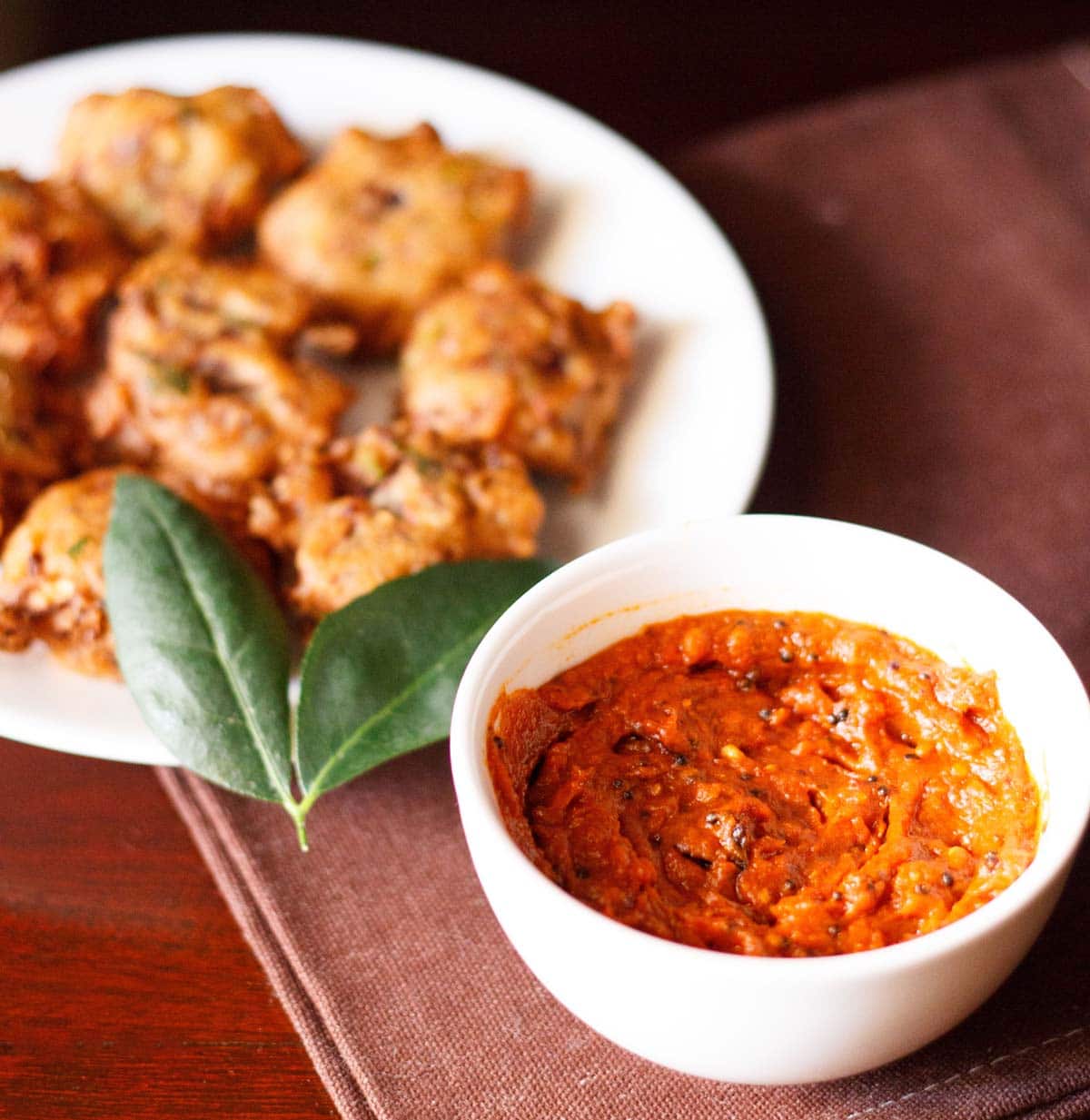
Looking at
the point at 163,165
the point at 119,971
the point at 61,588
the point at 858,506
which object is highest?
the point at 163,165

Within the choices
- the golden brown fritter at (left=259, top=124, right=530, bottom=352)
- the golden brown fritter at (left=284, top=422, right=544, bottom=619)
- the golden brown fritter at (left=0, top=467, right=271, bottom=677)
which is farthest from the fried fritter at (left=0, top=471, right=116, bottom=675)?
the golden brown fritter at (left=259, top=124, right=530, bottom=352)

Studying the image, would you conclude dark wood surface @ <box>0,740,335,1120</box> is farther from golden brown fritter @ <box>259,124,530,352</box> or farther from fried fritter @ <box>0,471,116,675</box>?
golden brown fritter @ <box>259,124,530,352</box>

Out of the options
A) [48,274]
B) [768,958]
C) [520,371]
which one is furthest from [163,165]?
[768,958]

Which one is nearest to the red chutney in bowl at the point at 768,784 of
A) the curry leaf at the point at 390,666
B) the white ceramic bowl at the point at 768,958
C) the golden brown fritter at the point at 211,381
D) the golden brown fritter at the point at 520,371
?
the white ceramic bowl at the point at 768,958

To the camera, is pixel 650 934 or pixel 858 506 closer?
pixel 650 934

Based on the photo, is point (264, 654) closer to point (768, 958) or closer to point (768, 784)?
point (768, 784)

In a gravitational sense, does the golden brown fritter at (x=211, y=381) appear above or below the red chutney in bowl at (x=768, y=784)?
below

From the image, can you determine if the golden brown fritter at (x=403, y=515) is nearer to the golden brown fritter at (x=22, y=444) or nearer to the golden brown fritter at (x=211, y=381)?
the golden brown fritter at (x=211, y=381)
